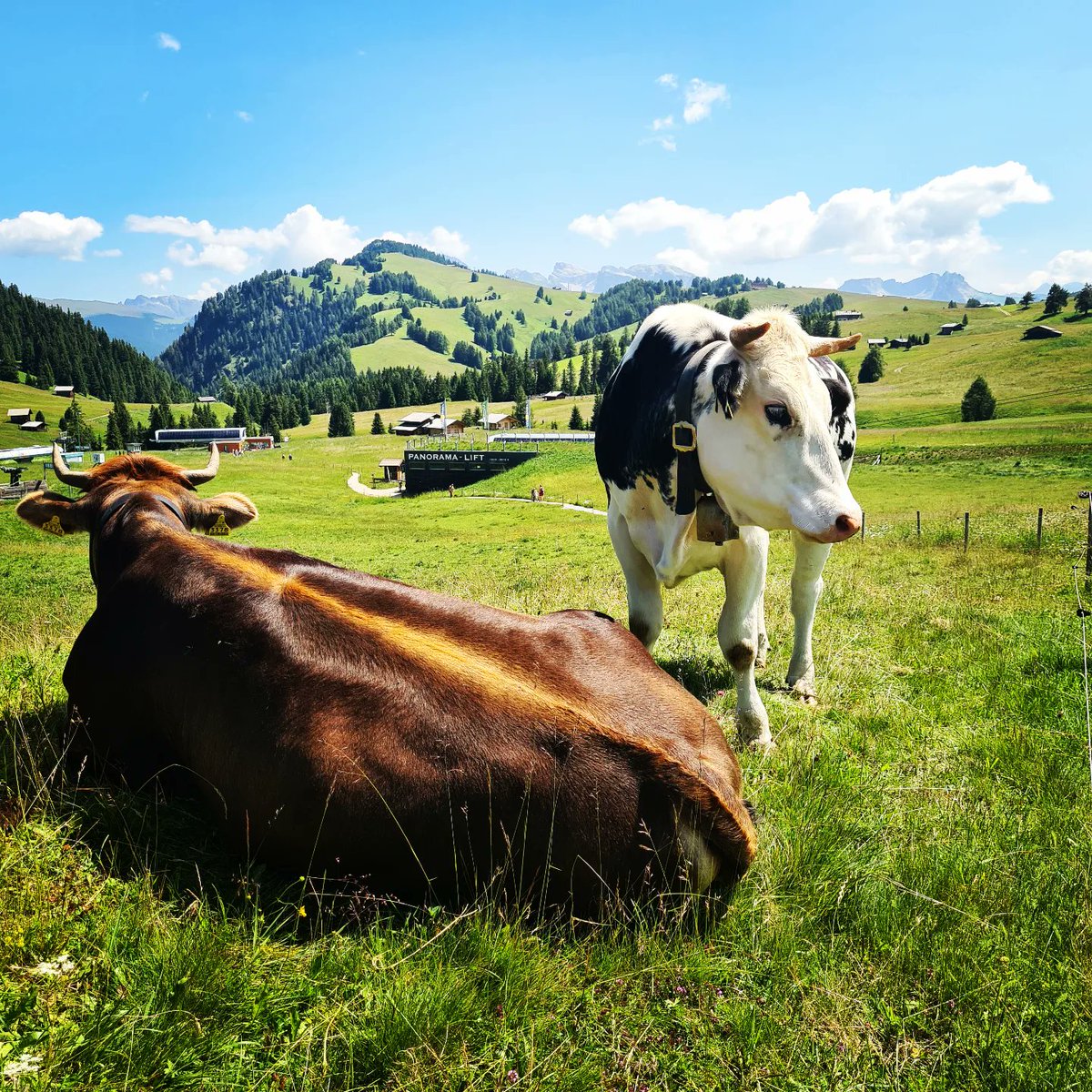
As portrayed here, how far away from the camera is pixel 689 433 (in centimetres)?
457

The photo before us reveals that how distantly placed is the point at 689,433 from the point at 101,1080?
4.04 meters

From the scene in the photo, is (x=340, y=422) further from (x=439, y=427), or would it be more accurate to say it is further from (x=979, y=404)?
(x=979, y=404)

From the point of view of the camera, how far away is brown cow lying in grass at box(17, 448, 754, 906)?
295 cm

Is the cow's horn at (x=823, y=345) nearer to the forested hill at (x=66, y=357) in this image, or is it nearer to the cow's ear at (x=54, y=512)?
the cow's ear at (x=54, y=512)

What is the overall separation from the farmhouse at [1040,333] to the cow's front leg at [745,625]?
511 feet

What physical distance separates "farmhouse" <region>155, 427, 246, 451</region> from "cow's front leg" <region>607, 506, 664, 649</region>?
135 m

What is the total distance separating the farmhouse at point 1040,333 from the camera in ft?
420

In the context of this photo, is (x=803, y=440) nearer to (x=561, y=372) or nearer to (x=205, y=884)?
(x=205, y=884)

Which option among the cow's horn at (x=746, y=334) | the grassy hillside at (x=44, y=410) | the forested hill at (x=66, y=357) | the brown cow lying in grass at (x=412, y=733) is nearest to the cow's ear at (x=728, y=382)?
the cow's horn at (x=746, y=334)

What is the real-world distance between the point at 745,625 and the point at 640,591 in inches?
37.6

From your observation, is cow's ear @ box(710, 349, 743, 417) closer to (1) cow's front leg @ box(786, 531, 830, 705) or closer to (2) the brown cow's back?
(2) the brown cow's back

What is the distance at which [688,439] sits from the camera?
4590 millimetres

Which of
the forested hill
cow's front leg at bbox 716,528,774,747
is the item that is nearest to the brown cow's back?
cow's front leg at bbox 716,528,774,747

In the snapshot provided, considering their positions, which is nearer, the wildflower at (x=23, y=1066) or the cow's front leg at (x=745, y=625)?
the wildflower at (x=23, y=1066)
